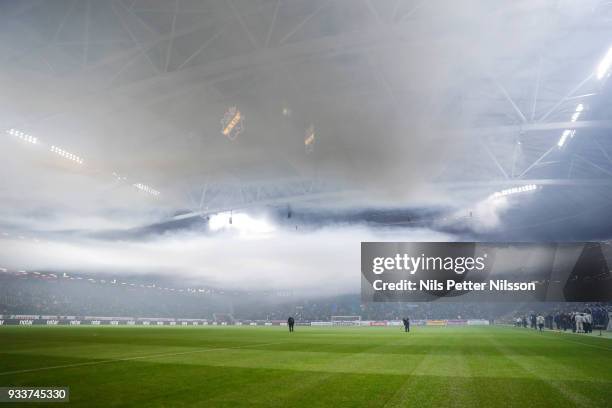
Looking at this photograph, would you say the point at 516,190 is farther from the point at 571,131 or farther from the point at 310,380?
the point at 310,380

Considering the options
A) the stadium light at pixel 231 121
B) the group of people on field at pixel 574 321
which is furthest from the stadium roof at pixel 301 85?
the group of people on field at pixel 574 321

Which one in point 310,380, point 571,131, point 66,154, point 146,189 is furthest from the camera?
point 146,189

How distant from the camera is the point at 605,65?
87.5ft

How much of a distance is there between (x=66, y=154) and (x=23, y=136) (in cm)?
462

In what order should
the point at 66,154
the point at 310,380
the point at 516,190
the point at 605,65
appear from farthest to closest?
the point at 516,190 → the point at 66,154 → the point at 605,65 → the point at 310,380

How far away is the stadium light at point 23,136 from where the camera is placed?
32.6 meters

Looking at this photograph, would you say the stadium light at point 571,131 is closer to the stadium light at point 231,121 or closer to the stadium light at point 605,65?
the stadium light at point 605,65

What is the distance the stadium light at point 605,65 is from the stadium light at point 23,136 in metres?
38.3

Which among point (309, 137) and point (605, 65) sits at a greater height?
point (605, 65)

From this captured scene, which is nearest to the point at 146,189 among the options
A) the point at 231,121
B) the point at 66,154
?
the point at 66,154

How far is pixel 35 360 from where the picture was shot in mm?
12070

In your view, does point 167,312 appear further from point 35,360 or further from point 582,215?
point 35,360

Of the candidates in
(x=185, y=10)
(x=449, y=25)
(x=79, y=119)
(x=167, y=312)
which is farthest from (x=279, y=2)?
(x=167, y=312)

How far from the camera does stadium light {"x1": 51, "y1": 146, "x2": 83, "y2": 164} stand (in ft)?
122
